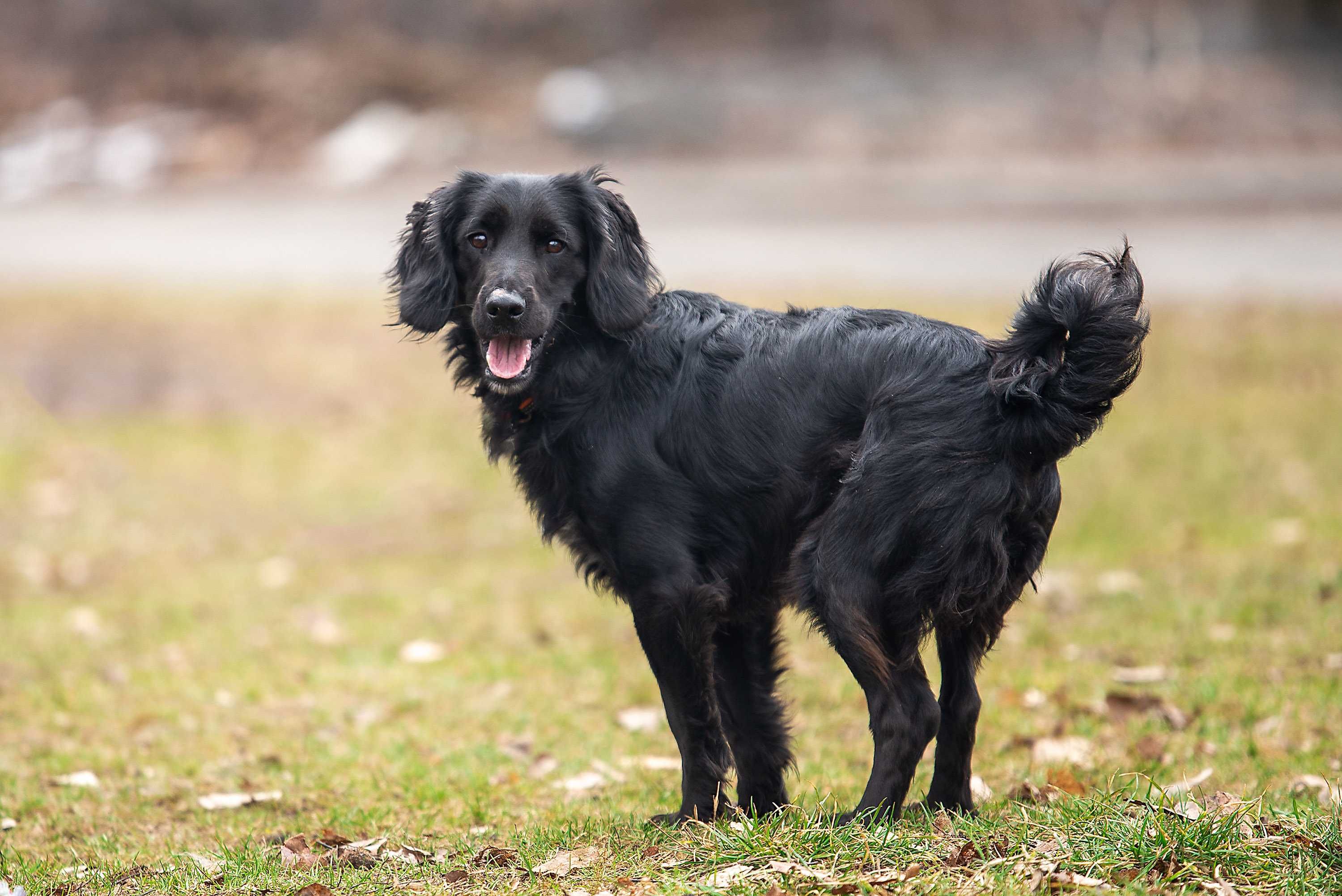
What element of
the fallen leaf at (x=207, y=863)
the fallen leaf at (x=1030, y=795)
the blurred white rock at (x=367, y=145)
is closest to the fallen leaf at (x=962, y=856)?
the fallen leaf at (x=1030, y=795)

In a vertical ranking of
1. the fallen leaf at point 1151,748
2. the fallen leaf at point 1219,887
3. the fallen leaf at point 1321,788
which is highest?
the fallen leaf at point 1219,887

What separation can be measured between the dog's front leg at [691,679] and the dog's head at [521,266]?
2.53 feet

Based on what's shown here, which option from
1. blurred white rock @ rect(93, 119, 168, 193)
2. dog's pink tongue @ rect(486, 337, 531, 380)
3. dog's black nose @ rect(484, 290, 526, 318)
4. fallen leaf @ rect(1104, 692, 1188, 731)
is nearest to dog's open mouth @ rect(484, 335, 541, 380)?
dog's pink tongue @ rect(486, 337, 531, 380)

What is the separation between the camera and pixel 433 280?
386 centimetres

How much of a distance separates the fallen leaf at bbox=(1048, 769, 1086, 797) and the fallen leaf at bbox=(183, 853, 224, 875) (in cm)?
249

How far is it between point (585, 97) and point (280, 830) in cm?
1734

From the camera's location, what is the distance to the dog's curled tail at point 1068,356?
10.8ft

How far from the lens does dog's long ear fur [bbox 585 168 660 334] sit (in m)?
3.77

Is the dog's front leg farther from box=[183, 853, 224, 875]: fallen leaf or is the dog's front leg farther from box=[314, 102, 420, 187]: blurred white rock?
box=[314, 102, 420, 187]: blurred white rock

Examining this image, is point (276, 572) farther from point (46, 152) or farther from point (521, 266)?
point (46, 152)

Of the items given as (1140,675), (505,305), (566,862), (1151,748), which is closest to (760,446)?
(505,305)

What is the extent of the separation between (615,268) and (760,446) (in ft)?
2.32

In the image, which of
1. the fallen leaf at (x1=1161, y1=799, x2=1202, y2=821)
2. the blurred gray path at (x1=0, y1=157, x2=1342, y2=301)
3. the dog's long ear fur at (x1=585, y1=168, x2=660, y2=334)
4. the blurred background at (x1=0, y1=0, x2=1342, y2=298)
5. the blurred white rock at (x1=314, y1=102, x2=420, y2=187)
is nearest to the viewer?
the fallen leaf at (x1=1161, y1=799, x2=1202, y2=821)

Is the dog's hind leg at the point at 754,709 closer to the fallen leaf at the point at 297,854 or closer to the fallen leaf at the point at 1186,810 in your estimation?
the fallen leaf at the point at 1186,810
